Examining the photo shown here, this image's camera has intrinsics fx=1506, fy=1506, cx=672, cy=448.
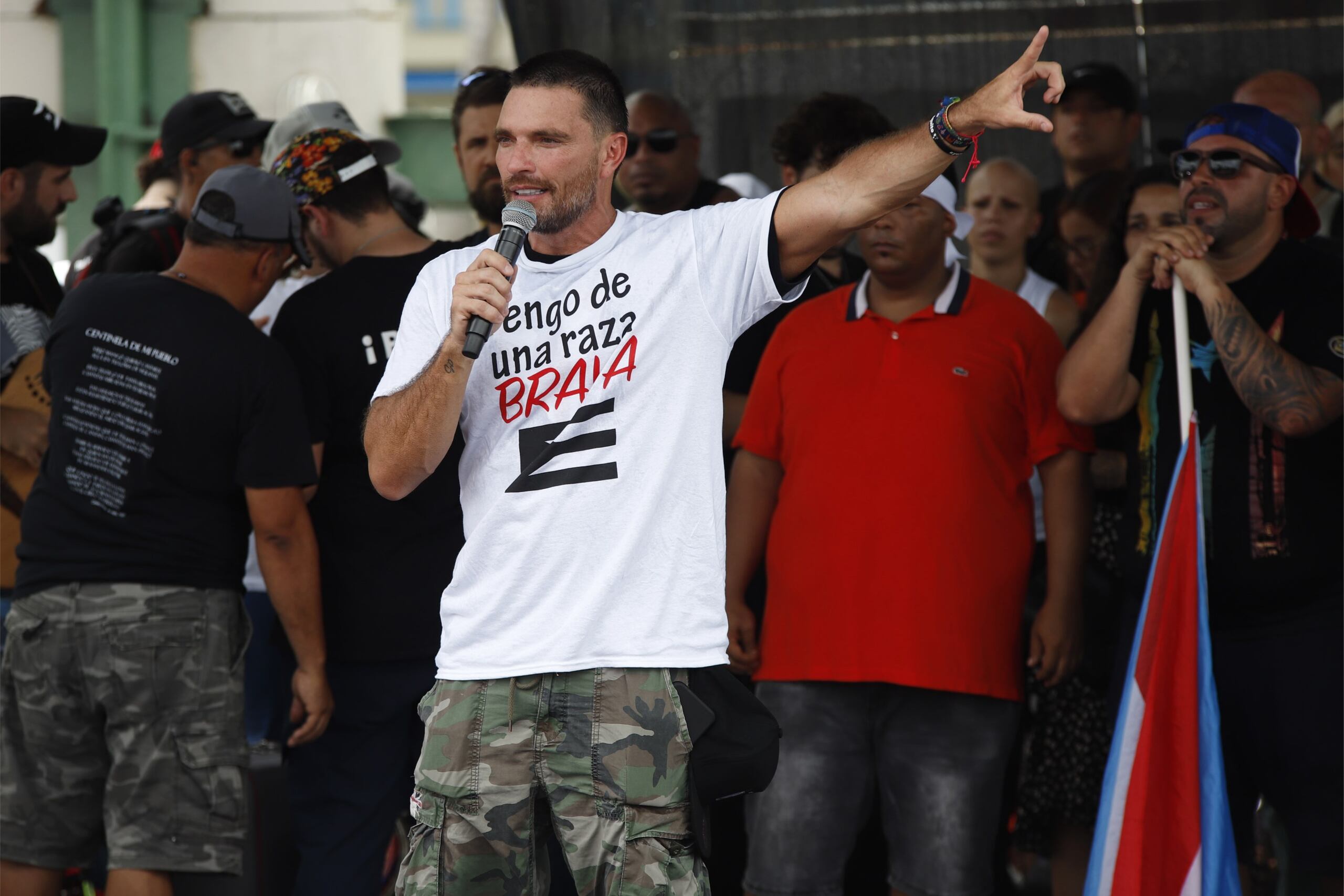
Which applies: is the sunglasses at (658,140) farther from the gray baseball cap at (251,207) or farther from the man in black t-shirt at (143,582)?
the man in black t-shirt at (143,582)

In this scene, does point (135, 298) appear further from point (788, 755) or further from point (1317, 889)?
point (1317, 889)

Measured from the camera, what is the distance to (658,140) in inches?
203

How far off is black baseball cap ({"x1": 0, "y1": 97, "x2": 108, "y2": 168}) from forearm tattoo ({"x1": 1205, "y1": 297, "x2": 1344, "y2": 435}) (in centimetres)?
315

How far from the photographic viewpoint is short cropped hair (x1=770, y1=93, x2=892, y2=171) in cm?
441

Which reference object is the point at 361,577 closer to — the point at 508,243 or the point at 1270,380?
the point at 508,243

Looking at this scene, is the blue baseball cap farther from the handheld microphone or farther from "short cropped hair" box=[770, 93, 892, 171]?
the handheld microphone

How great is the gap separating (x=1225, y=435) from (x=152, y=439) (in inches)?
98.2

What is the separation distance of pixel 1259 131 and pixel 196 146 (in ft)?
10.1

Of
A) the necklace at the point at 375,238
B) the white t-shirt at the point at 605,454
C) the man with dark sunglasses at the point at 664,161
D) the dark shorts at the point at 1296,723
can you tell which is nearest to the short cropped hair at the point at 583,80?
the white t-shirt at the point at 605,454

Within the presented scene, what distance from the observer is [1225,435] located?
3525mm

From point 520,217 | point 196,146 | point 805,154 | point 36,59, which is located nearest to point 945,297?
point 805,154

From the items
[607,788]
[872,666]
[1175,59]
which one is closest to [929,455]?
[872,666]

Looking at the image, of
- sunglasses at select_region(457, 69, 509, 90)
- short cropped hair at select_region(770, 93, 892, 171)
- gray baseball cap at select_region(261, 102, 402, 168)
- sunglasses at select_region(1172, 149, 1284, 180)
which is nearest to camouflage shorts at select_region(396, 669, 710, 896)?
→ sunglasses at select_region(1172, 149, 1284, 180)

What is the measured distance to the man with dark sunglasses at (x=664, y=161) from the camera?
5.14 m
